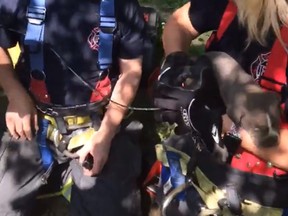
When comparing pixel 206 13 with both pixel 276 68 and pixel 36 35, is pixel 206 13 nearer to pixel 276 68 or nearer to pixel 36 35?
pixel 276 68

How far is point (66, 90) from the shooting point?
9.05 ft

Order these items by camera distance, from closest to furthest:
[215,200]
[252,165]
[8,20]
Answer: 1. [252,165]
2. [215,200]
3. [8,20]

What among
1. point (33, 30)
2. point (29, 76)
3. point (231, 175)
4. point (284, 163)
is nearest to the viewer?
point (284, 163)

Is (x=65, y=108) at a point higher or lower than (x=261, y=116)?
lower

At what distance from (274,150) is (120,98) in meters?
0.98

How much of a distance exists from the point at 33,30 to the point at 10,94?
0.29 meters

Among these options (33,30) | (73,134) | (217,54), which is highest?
(217,54)

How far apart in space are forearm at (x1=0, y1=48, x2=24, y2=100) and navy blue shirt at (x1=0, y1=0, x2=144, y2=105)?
0.06 meters

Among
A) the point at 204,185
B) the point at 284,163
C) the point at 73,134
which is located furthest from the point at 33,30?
the point at 284,163

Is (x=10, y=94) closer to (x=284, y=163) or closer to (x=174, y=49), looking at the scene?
(x=174, y=49)

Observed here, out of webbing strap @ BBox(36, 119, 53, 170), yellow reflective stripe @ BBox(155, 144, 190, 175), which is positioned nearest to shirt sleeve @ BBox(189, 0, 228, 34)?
yellow reflective stripe @ BBox(155, 144, 190, 175)

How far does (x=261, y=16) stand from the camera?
80.0 inches

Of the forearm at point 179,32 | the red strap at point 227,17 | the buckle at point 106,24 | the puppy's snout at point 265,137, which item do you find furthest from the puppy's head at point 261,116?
the buckle at point 106,24

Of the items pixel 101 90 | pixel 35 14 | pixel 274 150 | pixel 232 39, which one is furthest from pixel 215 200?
pixel 35 14
